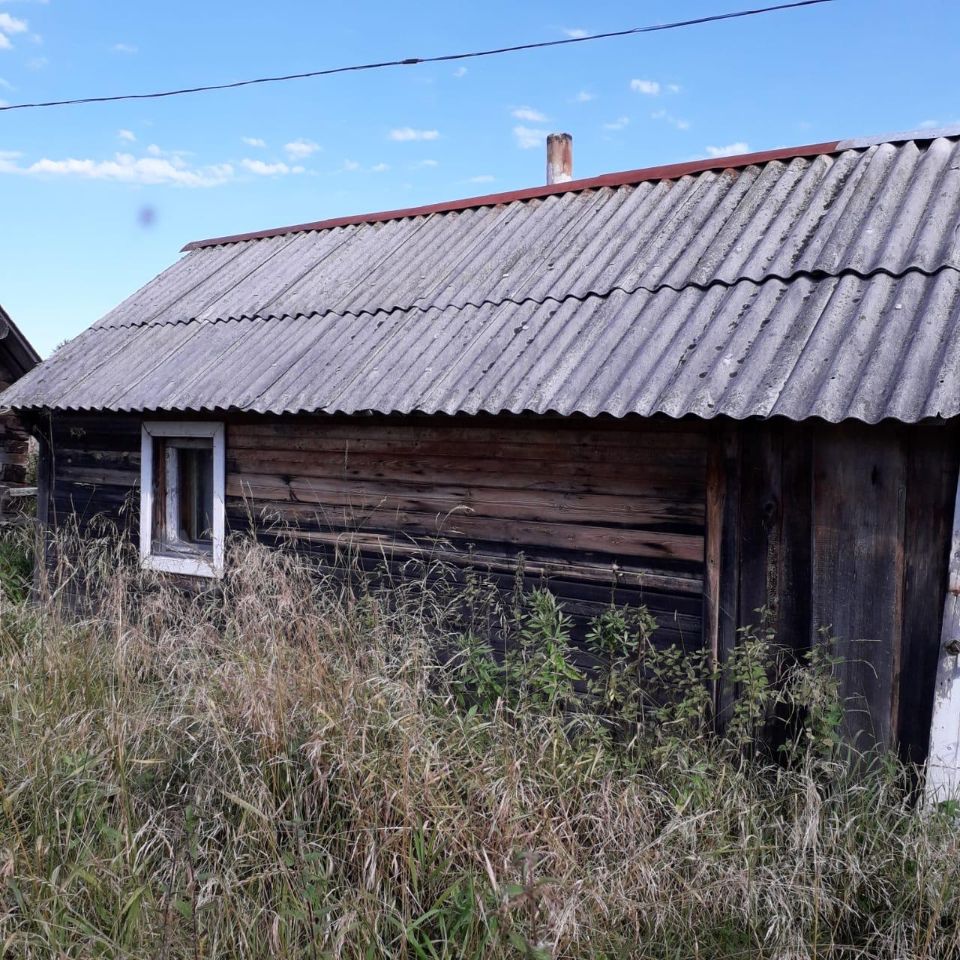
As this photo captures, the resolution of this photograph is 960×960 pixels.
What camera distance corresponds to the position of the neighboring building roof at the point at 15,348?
31.0 ft

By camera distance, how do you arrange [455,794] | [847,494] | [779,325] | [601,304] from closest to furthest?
1. [455,794]
2. [847,494]
3. [779,325]
4. [601,304]

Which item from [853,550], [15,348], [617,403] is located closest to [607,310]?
[617,403]

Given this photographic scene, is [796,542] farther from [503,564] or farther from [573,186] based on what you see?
[573,186]

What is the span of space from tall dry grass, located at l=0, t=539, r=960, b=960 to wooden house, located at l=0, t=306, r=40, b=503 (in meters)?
6.99

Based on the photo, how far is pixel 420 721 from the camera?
11.3 ft

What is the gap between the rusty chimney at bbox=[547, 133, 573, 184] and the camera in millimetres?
9000

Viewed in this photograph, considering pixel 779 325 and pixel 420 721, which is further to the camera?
pixel 779 325

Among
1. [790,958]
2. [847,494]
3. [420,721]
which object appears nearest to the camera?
Result: [790,958]

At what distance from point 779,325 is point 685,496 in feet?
3.27

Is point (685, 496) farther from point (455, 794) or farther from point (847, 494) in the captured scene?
point (455, 794)

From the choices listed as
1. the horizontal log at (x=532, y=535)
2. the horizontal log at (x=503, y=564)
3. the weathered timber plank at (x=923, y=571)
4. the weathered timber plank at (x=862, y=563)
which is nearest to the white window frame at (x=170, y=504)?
the horizontal log at (x=503, y=564)

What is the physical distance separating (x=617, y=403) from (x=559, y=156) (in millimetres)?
5325

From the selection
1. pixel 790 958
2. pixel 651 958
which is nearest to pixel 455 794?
pixel 651 958

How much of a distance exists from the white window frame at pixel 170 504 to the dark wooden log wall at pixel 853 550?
388 cm
